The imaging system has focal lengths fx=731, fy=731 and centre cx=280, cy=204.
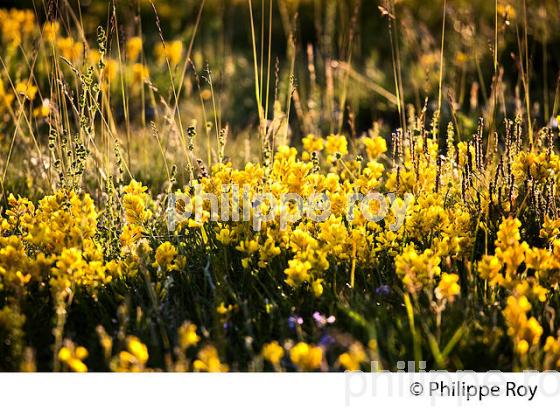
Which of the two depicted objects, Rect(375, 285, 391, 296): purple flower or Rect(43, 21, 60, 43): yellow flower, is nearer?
Rect(375, 285, 391, 296): purple flower

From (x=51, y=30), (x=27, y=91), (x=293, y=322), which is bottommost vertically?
(x=293, y=322)

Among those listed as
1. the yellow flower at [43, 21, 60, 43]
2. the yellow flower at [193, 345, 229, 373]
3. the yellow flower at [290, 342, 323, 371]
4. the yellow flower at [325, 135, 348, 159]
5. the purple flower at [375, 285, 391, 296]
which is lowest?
the purple flower at [375, 285, 391, 296]

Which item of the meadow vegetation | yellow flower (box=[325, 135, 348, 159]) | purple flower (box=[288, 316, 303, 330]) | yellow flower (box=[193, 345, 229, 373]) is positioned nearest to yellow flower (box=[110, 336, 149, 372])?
the meadow vegetation

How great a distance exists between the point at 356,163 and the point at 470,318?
33.0 inches

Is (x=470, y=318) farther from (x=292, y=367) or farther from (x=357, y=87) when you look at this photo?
(x=357, y=87)

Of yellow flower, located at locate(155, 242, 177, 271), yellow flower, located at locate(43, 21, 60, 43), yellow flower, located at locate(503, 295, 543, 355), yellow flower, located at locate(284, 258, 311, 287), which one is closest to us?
yellow flower, located at locate(503, 295, 543, 355)

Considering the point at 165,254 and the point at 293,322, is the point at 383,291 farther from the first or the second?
the point at 165,254

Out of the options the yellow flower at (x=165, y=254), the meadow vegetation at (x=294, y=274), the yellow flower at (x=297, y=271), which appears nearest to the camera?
the meadow vegetation at (x=294, y=274)

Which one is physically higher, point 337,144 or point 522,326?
point 337,144

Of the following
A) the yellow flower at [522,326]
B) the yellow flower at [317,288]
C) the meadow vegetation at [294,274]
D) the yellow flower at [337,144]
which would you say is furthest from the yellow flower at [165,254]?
the yellow flower at [522,326]

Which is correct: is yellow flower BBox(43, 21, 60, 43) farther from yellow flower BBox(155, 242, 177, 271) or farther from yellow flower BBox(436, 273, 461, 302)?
yellow flower BBox(436, 273, 461, 302)

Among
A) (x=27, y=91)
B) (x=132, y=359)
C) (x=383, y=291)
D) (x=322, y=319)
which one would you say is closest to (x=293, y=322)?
(x=322, y=319)

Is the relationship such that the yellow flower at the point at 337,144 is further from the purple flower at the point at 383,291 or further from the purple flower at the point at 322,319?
the purple flower at the point at 322,319

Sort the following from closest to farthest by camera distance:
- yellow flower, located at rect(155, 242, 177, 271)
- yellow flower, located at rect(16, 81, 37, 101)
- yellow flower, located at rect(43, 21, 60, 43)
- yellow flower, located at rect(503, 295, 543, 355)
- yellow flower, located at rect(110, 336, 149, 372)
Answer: yellow flower, located at rect(110, 336, 149, 372)
yellow flower, located at rect(503, 295, 543, 355)
yellow flower, located at rect(155, 242, 177, 271)
yellow flower, located at rect(43, 21, 60, 43)
yellow flower, located at rect(16, 81, 37, 101)
